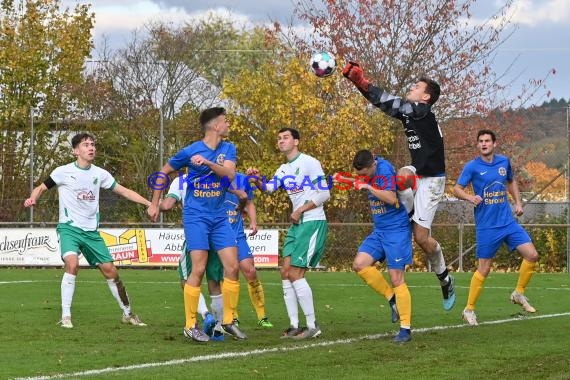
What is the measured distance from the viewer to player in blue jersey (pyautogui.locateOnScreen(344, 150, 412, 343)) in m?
10.4

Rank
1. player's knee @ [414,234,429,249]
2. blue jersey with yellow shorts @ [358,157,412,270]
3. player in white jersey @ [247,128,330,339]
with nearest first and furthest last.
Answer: blue jersey with yellow shorts @ [358,157,412,270], player in white jersey @ [247,128,330,339], player's knee @ [414,234,429,249]

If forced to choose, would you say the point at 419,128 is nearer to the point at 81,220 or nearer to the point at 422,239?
the point at 422,239

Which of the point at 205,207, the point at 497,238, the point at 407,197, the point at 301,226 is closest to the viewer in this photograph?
the point at 205,207

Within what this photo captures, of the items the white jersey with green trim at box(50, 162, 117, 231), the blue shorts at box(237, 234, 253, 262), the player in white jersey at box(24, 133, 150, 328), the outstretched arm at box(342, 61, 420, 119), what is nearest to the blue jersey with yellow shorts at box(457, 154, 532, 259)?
the outstretched arm at box(342, 61, 420, 119)

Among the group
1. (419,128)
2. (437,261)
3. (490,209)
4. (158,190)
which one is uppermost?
(419,128)

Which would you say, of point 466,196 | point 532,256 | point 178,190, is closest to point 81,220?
point 178,190

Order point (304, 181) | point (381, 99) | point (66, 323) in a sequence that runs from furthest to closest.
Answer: point (66, 323) < point (304, 181) < point (381, 99)

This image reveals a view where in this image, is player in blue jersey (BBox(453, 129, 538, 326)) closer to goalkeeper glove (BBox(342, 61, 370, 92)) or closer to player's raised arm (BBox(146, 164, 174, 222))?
goalkeeper glove (BBox(342, 61, 370, 92))

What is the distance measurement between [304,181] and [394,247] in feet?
→ 4.49

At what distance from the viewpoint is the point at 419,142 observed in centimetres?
1093

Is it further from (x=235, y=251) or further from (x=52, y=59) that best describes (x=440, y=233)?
(x=235, y=251)

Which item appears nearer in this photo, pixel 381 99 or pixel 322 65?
pixel 381 99

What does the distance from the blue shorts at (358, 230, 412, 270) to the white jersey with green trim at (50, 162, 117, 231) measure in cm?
359

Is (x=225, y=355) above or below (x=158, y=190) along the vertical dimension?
below
